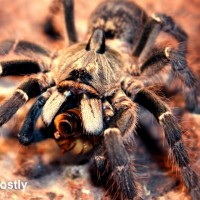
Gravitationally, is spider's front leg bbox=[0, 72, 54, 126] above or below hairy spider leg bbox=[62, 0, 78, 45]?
below

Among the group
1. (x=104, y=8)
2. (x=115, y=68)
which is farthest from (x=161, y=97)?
(x=104, y=8)

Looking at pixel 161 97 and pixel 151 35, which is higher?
pixel 151 35

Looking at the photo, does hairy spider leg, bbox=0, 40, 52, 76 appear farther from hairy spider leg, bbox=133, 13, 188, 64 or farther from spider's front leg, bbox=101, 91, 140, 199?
spider's front leg, bbox=101, 91, 140, 199

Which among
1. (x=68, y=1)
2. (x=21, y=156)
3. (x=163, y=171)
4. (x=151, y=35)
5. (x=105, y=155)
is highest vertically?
(x=68, y=1)

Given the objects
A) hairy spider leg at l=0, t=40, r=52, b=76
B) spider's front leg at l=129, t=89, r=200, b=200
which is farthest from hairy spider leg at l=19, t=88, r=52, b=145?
spider's front leg at l=129, t=89, r=200, b=200

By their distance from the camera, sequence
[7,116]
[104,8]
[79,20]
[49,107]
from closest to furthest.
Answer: [7,116] → [49,107] → [104,8] → [79,20]

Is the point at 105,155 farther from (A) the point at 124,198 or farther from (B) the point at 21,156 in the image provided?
(B) the point at 21,156

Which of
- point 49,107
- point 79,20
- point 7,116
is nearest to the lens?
point 7,116

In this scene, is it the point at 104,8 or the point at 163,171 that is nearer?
the point at 163,171
